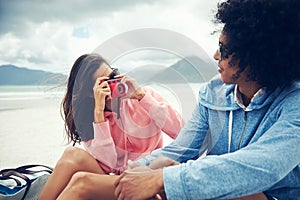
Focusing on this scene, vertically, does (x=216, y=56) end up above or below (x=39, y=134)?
above

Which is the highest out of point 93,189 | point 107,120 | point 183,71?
point 183,71

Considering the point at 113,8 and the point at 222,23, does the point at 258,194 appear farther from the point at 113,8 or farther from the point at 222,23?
the point at 113,8

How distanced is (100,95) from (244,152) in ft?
1.79

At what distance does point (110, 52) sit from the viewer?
96cm

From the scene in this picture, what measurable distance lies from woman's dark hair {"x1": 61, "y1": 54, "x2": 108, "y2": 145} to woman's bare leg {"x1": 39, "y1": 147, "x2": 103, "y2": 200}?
12cm

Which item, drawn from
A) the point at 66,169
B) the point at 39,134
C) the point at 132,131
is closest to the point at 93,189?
the point at 66,169

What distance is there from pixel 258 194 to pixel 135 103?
522 mm

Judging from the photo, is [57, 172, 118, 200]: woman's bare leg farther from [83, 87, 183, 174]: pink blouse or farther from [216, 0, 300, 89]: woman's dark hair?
[216, 0, 300, 89]: woman's dark hair

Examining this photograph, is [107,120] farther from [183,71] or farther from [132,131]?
[183,71]

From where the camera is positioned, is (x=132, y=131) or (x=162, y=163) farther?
(x=132, y=131)

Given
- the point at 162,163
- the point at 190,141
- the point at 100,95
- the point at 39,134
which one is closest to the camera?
the point at 162,163

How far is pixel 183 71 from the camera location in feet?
2.98

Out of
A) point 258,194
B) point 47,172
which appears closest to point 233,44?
point 258,194

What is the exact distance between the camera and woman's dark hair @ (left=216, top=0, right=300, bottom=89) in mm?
691
